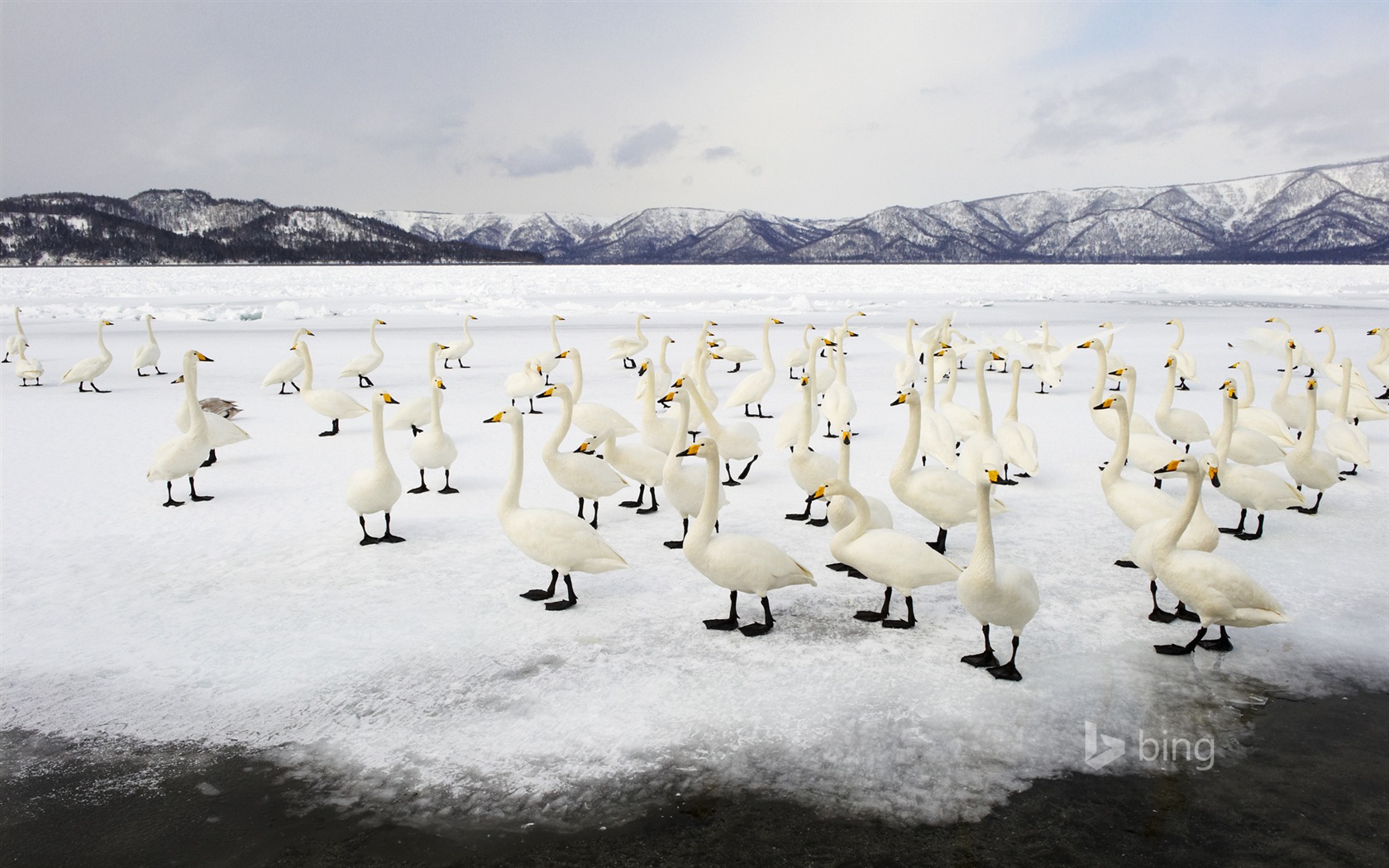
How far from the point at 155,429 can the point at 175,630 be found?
22.9 feet

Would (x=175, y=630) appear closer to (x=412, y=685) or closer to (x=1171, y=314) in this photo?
(x=412, y=685)

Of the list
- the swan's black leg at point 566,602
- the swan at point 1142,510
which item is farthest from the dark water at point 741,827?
the swan's black leg at point 566,602

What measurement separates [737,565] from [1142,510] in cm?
292

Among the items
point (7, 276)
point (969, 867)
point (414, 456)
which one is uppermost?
point (7, 276)

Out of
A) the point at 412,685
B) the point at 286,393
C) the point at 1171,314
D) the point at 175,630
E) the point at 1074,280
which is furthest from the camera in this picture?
the point at 1074,280

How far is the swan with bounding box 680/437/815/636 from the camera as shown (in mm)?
4797

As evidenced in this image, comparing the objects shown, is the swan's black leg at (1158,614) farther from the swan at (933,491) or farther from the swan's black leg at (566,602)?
the swan's black leg at (566,602)

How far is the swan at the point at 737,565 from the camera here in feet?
15.7

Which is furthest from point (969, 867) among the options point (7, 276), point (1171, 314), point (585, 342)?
point (7, 276)

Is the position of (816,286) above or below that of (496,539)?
above

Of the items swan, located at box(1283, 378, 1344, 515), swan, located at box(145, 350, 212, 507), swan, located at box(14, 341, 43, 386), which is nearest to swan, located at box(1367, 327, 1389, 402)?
swan, located at box(1283, 378, 1344, 515)

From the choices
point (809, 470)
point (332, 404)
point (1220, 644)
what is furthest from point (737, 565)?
point (332, 404)

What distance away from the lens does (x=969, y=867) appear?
9.95 feet

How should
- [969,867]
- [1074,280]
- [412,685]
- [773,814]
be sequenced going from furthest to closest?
[1074,280]
[412,685]
[773,814]
[969,867]
